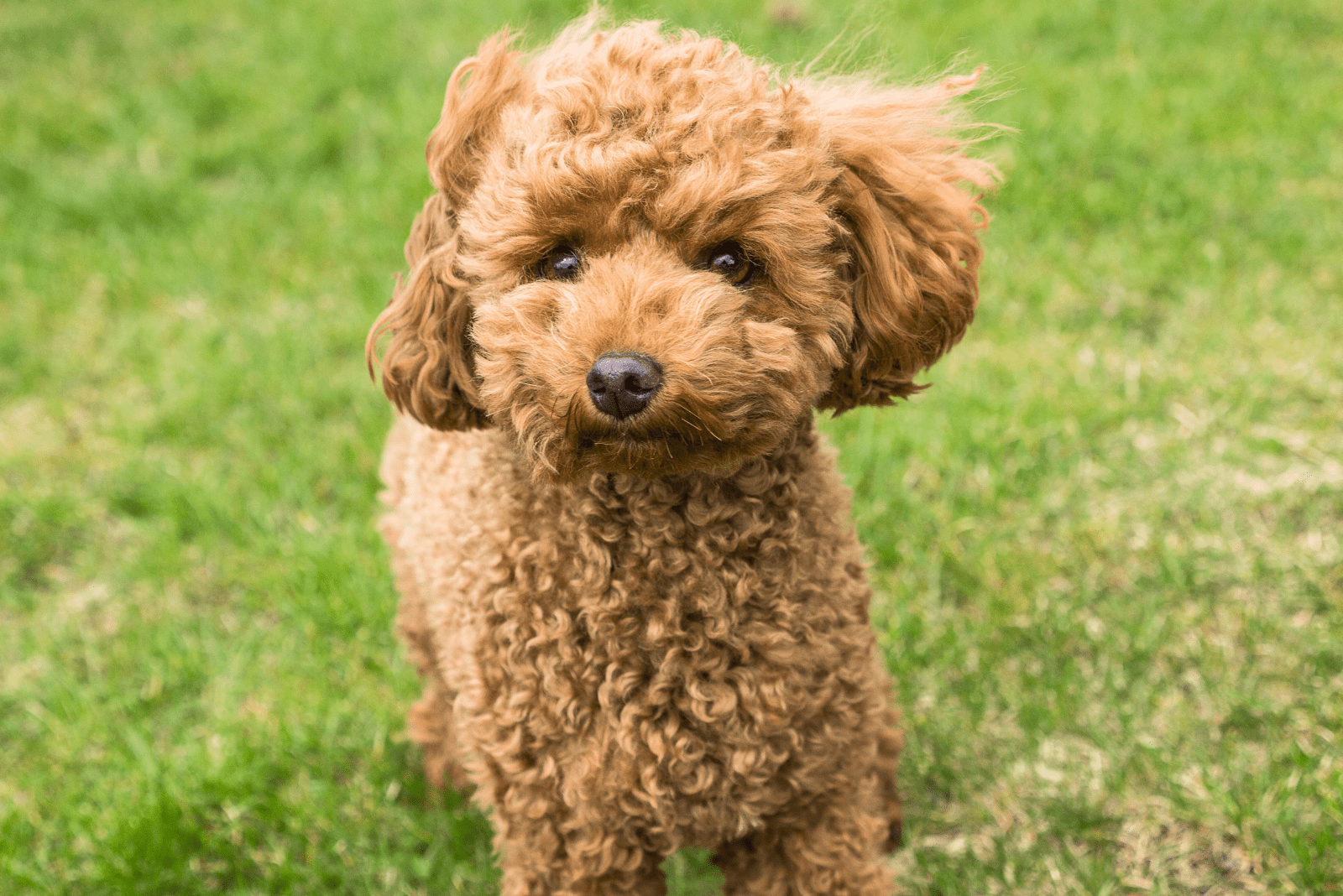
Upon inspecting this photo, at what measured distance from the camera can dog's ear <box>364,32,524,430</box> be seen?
78.2 inches

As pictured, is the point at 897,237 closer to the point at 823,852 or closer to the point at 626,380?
the point at 626,380

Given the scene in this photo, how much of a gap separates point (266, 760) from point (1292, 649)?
269 cm

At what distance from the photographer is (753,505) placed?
197cm

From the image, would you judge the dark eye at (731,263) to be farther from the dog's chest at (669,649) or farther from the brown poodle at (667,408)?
the dog's chest at (669,649)

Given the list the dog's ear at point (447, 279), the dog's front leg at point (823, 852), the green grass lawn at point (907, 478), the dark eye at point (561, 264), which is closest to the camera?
the dark eye at point (561, 264)

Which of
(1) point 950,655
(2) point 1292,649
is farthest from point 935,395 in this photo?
(2) point 1292,649

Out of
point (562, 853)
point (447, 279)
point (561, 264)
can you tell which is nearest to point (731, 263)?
point (561, 264)

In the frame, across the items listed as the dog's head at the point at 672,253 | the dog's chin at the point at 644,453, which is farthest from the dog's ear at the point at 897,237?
the dog's chin at the point at 644,453

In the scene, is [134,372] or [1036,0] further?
[1036,0]

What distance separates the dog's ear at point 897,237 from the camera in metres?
1.90

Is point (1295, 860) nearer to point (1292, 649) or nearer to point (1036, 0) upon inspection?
point (1292, 649)

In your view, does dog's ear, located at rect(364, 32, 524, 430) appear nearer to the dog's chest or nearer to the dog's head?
the dog's head

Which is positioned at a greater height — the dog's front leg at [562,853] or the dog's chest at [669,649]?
the dog's chest at [669,649]

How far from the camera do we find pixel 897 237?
1.92 metres
